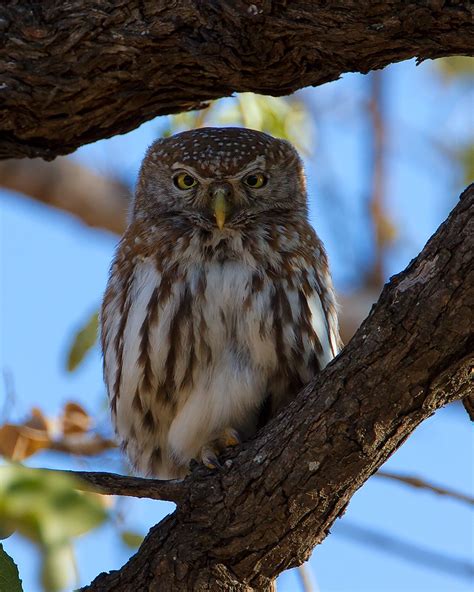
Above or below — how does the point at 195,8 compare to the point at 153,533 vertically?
above

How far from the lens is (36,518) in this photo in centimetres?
131

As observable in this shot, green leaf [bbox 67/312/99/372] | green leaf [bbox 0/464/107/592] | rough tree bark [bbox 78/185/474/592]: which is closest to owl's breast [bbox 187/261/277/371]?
rough tree bark [bbox 78/185/474/592]

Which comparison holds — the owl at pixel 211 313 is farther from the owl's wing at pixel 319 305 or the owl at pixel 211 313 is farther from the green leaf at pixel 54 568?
the green leaf at pixel 54 568

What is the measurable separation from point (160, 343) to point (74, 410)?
1.20 m

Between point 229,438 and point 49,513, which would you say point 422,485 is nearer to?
point 229,438

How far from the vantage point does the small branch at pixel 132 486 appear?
8.28 ft

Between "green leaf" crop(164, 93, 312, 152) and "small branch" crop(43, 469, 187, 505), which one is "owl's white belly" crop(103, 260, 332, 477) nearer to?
"small branch" crop(43, 469, 187, 505)

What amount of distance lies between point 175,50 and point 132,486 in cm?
126

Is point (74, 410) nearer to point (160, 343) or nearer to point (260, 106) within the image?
point (160, 343)

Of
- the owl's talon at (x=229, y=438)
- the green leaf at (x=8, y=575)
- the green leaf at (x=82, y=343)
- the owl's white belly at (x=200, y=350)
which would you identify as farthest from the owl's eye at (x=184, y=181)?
the green leaf at (x=8, y=575)

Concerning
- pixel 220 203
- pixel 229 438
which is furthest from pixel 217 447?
pixel 220 203

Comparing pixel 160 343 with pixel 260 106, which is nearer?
pixel 160 343

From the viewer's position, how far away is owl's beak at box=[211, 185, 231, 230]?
332 centimetres

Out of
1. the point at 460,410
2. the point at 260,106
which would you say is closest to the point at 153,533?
the point at 260,106
